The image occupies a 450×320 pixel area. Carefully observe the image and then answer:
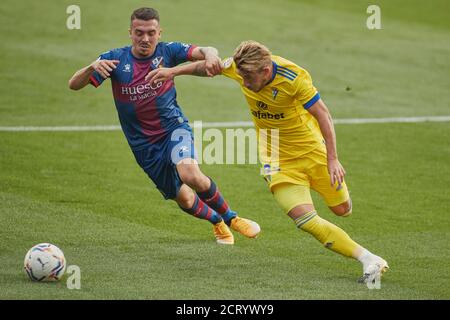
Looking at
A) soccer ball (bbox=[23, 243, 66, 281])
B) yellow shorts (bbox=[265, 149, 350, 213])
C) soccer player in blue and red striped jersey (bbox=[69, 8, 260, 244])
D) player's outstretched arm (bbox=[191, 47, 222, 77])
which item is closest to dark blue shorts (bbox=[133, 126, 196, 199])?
soccer player in blue and red striped jersey (bbox=[69, 8, 260, 244])

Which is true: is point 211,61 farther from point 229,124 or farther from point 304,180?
point 229,124

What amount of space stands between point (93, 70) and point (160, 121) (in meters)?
1.10

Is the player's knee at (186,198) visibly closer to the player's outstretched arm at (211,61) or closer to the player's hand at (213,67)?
the player's outstretched arm at (211,61)

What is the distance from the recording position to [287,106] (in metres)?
10.4

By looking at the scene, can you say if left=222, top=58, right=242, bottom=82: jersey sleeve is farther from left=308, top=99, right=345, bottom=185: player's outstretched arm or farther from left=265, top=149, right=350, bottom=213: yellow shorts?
left=265, top=149, right=350, bottom=213: yellow shorts

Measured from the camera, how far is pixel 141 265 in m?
10.6

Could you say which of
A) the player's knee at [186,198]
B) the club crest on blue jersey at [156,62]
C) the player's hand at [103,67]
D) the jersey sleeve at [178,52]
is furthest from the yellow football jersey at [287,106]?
the player's knee at [186,198]

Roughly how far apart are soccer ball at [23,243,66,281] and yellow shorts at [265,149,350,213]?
7.84 ft

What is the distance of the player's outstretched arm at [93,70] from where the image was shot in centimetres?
1080

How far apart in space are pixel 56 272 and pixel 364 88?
12371 mm

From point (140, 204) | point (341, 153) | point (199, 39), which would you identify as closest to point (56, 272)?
point (140, 204)

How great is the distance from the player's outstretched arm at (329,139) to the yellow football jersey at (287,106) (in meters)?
0.09

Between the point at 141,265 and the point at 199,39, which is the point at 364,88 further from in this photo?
the point at 141,265

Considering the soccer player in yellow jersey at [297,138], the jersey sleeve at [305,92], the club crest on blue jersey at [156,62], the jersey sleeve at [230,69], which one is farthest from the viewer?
the club crest on blue jersey at [156,62]
